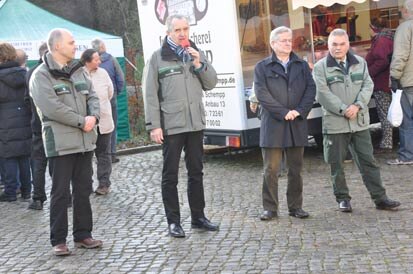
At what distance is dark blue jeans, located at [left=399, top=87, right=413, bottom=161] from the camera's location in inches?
354

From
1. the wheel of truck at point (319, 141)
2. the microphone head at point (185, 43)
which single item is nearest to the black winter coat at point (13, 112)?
the microphone head at point (185, 43)

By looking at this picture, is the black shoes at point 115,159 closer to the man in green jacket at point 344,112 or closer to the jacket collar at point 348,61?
the man in green jacket at point 344,112

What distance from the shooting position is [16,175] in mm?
8312

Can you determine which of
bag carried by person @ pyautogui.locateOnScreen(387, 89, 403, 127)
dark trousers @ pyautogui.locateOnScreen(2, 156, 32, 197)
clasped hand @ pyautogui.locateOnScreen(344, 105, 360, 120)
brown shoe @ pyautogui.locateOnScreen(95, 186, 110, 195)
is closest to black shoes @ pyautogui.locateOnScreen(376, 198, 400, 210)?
clasped hand @ pyautogui.locateOnScreen(344, 105, 360, 120)

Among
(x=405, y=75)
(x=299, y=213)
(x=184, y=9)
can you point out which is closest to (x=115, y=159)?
(x=184, y=9)

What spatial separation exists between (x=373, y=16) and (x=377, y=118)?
167 centimetres

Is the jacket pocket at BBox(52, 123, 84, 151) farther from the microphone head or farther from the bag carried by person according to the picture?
the bag carried by person

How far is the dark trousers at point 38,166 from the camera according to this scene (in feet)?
25.1

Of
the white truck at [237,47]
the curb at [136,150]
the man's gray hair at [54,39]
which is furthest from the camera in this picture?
the curb at [136,150]

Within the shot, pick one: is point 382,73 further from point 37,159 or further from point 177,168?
point 37,159

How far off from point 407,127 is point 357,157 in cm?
263

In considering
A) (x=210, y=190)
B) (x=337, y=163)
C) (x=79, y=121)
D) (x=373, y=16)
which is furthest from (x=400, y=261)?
(x=373, y=16)

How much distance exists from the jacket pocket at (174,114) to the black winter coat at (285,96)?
793 millimetres

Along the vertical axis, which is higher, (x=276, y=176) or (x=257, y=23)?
(x=257, y=23)
